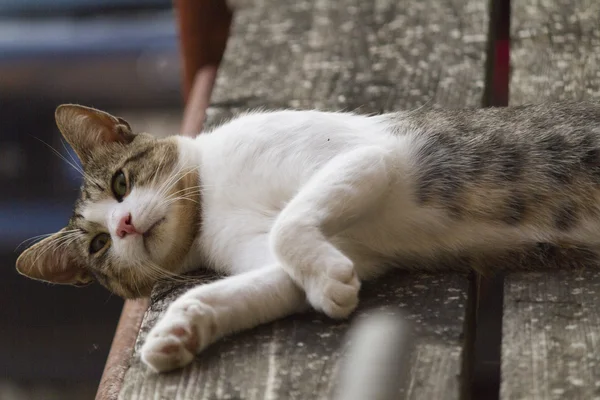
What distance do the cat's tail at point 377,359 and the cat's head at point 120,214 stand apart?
57 centimetres

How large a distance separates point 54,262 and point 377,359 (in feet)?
3.38

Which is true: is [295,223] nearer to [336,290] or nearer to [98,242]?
[336,290]

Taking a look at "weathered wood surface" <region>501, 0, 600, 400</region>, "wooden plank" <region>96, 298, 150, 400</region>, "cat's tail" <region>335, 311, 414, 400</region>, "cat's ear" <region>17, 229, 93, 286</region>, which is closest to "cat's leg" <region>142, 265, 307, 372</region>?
"cat's tail" <region>335, 311, 414, 400</region>

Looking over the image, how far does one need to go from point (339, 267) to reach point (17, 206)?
2748mm

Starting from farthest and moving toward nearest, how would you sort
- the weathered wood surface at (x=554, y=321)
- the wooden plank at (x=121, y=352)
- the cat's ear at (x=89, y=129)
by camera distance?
the cat's ear at (x=89, y=129) → the wooden plank at (x=121, y=352) → the weathered wood surface at (x=554, y=321)

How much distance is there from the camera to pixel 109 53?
4.15 meters

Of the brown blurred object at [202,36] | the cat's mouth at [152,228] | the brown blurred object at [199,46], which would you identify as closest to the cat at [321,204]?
the cat's mouth at [152,228]

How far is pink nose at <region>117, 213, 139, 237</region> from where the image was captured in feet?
6.07

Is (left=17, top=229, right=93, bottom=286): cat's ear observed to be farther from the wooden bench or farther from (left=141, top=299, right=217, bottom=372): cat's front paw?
(left=141, top=299, right=217, bottom=372): cat's front paw

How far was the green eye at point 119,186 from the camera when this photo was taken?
196 centimetres

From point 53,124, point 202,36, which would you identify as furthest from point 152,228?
point 53,124

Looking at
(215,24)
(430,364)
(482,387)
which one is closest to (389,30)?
(215,24)

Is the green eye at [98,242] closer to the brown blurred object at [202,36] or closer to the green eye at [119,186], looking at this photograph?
the green eye at [119,186]

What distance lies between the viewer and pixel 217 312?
1492 millimetres
